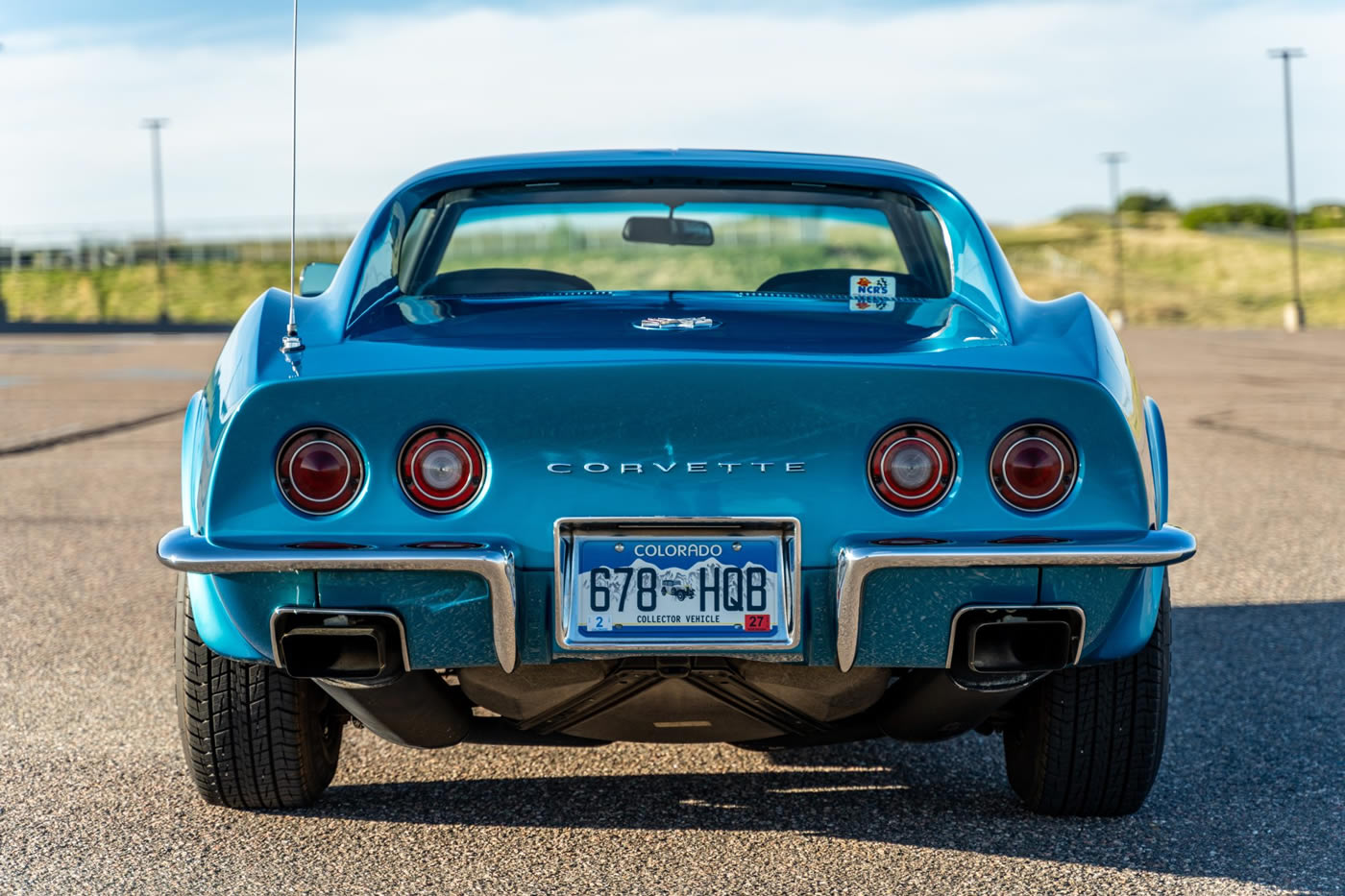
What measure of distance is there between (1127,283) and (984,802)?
61.0 meters

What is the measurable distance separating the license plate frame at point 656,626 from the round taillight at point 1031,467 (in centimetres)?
39

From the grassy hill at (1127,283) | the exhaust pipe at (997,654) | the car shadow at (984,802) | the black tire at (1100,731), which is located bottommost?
the car shadow at (984,802)

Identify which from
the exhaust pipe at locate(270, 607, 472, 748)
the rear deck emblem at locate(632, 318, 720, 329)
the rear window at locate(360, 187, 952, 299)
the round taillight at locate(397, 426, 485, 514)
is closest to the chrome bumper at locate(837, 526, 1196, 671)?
the rear deck emblem at locate(632, 318, 720, 329)

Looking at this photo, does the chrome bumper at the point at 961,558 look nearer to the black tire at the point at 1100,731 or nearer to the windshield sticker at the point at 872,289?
the black tire at the point at 1100,731

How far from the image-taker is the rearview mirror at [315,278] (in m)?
3.71

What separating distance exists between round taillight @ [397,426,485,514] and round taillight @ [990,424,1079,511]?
3.05ft

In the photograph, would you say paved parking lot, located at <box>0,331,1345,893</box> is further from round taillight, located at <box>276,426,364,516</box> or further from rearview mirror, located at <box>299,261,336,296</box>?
rearview mirror, located at <box>299,261,336,296</box>

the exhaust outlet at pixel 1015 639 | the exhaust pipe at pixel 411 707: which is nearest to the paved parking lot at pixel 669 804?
the exhaust pipe at pixel 411 707

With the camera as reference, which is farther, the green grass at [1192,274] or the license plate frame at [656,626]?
the green grass at [1192,274]

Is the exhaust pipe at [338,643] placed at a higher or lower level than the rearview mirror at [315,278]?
lower

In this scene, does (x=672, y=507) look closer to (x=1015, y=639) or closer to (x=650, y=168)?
(x=1015, y=639)

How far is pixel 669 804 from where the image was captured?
3.39 meters

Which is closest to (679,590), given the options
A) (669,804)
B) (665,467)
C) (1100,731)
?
(665,467)

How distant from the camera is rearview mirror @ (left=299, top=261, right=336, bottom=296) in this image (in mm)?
3711
